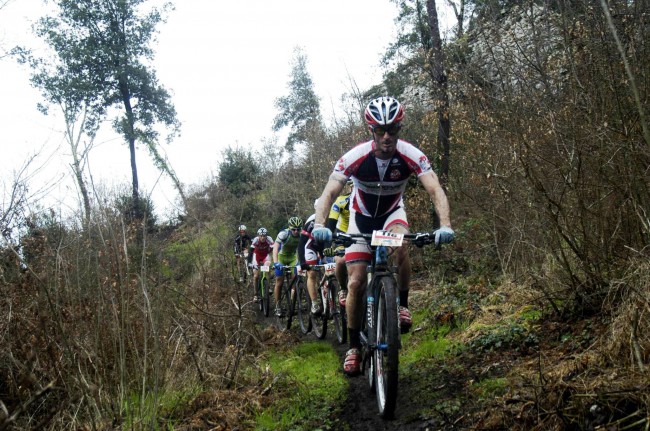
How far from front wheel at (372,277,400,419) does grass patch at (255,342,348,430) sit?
1.60ft

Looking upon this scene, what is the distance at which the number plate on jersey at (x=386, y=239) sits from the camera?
434 cm

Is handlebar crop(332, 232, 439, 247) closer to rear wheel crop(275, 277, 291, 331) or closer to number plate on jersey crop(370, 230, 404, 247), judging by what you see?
number plate on jersey crop(370, 230, 404, 247)

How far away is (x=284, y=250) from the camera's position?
37.9 ft

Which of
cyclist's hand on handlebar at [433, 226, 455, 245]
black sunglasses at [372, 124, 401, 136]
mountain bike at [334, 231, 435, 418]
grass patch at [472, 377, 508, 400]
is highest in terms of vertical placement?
black sunglasses at [372, 124, 401, 136]

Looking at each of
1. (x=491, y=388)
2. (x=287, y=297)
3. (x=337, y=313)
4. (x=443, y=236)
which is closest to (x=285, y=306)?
(x=287, y=297)

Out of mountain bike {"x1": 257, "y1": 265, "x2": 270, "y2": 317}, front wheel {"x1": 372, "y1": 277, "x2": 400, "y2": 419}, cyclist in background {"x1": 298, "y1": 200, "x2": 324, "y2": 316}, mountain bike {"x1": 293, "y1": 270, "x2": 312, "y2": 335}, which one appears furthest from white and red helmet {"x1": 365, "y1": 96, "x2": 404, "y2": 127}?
mountain bike {"x1": 257, "y1": 265, "x2": 270, "y2": 317}

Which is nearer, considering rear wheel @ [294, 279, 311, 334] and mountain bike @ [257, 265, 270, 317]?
rear wheel @ [294, 279, 311, 334]

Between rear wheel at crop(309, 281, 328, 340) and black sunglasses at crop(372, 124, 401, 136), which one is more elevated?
black sunglasses at crop(372, 124, 401, 136)

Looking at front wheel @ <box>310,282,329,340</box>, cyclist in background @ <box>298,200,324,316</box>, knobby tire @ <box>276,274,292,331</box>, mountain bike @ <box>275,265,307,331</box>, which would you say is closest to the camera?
front wheel @ <box>310,282,329,340</box>

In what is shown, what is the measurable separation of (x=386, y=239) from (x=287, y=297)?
6.60m

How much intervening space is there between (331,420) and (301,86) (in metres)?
40.2

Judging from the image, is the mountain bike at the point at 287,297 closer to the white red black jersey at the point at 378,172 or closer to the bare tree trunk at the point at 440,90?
the bare tree trunk at the point at 440,90

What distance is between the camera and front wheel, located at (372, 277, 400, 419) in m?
3.99

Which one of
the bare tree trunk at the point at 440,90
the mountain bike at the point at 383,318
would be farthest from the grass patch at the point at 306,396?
the bare tree trunk at the point at 440,90
